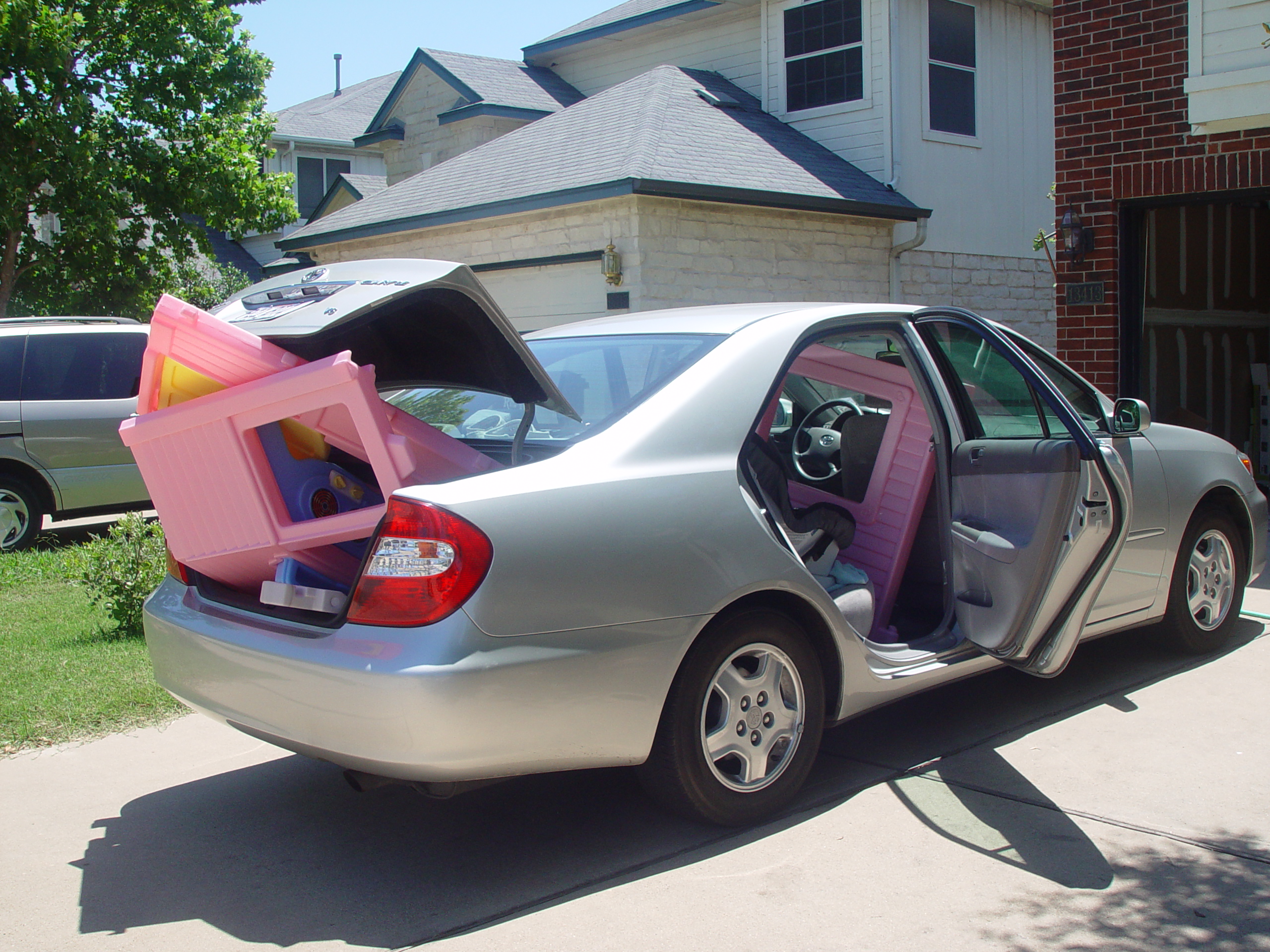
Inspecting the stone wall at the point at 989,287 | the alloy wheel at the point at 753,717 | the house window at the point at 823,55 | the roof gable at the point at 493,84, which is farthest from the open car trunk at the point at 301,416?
the roof gable at the point at 493,84

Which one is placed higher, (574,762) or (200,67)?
(200,67)

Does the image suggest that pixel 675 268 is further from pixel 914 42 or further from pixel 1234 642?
pixel 1234 642

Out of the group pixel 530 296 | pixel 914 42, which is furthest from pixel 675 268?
pixel 914 42

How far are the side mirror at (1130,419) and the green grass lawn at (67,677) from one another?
4095 millimetres

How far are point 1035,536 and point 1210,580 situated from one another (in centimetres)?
195

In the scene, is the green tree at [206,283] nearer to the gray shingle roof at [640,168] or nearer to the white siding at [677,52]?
the gray shingle roof at [640,168]

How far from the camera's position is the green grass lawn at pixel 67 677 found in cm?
500

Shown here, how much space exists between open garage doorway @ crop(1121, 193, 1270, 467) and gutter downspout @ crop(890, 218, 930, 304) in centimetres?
318

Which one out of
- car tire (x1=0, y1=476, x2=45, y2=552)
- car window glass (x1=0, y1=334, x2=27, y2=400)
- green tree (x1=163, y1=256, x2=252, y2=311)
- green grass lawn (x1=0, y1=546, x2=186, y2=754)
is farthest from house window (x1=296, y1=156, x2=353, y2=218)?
A: green grass lawn (x1=0, y1=546, x2=186, y2=754)

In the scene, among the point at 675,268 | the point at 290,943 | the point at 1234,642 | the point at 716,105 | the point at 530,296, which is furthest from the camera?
the point at 716,105

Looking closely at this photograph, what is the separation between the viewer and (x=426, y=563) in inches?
123

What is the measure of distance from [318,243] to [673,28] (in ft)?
20.2

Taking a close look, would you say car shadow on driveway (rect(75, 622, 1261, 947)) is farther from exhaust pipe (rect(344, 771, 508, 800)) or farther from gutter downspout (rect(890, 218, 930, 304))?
gutter downspout (rect(890, 218, 930, 304))

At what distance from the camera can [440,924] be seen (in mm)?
3221
